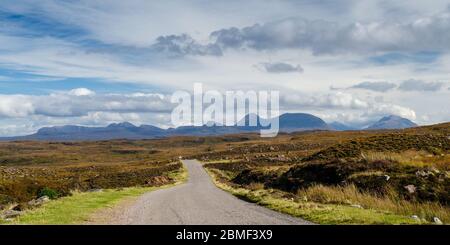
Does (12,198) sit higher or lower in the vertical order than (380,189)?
lower

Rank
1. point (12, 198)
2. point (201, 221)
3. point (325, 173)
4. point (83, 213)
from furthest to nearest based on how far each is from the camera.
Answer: point (12, 198)
point (325, 173)
point (83, 213)
point (201, 221)

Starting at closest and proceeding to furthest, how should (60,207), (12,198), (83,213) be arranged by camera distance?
(83,213) < (60,207) < (12,198)

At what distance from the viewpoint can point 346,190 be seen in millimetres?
29203
